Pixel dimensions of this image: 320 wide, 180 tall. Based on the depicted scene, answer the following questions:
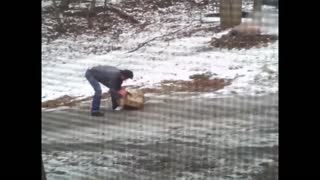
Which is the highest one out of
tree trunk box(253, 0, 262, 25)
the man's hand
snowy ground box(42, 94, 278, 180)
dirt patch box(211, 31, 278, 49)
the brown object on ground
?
tree trunk box(253, 0, 262, 25)

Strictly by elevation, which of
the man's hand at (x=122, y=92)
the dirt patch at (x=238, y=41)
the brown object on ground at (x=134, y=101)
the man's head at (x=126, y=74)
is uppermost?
the dirt patch at (x=238, y=41)

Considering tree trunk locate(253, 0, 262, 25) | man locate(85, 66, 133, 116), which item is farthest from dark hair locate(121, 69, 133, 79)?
tree trunk locate(253, 0, 262, 25)

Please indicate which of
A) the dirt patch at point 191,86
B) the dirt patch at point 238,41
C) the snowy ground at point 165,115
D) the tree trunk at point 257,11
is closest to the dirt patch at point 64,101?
the snowy ground at point 165,115

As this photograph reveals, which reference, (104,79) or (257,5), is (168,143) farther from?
(257,5)

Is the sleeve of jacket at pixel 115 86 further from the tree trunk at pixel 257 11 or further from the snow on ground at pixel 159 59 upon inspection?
the tree trunk at pixel 257 11

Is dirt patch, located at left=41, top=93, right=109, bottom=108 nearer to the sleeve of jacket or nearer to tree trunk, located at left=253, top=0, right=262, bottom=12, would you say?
the sleeve of jacket

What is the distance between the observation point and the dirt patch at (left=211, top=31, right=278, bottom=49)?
5.17ft

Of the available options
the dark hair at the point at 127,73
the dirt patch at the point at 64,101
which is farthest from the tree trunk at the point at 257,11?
the dirt patch at the point at 64,101

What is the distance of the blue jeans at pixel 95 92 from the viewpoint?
1581 mm

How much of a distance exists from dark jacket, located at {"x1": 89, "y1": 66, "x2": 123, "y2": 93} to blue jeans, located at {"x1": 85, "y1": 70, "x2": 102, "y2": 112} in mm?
14

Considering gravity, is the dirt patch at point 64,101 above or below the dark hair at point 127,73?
below

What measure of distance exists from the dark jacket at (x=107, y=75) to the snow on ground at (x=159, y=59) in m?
0.02
